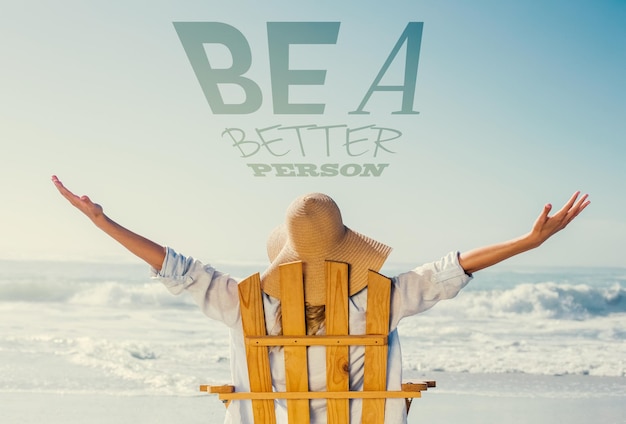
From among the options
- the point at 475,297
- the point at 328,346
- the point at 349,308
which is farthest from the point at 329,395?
the point at 475,297

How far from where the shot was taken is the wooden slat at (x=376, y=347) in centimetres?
222

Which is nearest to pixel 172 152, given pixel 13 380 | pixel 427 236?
pixel 427 236

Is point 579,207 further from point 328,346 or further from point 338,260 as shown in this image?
point 328,346

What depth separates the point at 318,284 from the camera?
Answer: 2260mm

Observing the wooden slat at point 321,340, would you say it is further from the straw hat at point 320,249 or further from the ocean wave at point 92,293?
the ocean wave at point 92,293

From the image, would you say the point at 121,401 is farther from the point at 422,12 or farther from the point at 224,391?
the point at 422,12

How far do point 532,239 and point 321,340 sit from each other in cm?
62

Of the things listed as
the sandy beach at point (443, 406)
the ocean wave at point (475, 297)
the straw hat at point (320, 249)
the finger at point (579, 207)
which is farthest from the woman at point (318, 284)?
the ocean wave at point (475, 297)

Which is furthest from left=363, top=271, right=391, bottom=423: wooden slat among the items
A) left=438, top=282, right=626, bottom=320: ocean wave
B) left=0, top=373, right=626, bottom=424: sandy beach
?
left=438, top=282, right=626, bottom=320: ocean wave

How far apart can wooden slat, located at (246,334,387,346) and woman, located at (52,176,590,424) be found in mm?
44

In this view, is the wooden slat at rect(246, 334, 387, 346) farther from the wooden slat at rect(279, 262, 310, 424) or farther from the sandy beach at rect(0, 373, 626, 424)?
the sandy beach at rect(0, 373, 626, 424)

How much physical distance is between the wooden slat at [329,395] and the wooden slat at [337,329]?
1cm

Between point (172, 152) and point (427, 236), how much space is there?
368cm

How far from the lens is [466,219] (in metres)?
11.5
